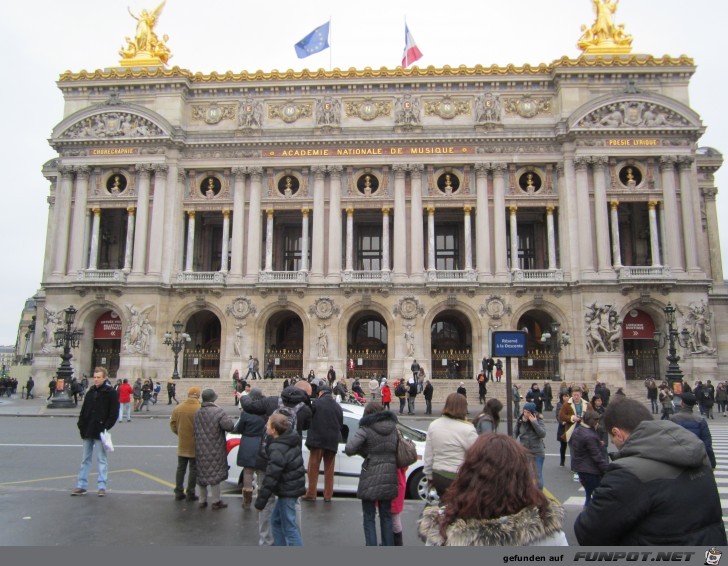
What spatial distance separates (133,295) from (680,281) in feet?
115

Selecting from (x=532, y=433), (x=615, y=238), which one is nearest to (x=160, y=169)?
(x=615, y=238)

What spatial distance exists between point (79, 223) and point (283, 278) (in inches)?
582

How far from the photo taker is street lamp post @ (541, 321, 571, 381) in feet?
105

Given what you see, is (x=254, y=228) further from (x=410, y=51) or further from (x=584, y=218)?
(x=584, y=218)

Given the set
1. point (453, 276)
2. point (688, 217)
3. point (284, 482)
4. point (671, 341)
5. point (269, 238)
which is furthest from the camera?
point (269, 238)

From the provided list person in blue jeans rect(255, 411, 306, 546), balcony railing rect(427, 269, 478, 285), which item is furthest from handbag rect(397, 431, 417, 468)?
balcony railing rect(427, 269, 478, 285)

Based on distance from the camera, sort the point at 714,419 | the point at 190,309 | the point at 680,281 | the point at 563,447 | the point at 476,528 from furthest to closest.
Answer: the point at 190,309 → the point at 680,281 → the point at 714,419 → the point at 563,447 → the point at 476,528

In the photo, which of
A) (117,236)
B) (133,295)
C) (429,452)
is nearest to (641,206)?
(133,295)

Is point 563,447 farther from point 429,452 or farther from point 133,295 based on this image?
point 133,295

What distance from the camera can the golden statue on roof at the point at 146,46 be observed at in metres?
44.8

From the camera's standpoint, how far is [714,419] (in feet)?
90.8

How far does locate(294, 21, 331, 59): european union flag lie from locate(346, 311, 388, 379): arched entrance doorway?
1846cm

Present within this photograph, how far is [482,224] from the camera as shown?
135ft

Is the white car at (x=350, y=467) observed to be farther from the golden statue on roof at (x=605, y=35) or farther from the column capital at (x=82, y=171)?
the golden statue on roof at (x=605, y=35)
